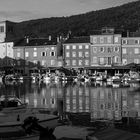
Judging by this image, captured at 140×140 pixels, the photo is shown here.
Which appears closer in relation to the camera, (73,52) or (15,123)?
(15,123)

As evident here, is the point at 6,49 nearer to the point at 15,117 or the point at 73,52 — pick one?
the point at 73,52

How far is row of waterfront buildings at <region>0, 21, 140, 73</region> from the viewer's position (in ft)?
331

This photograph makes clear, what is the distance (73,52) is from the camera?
10594cm

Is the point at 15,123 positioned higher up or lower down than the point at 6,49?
lower down

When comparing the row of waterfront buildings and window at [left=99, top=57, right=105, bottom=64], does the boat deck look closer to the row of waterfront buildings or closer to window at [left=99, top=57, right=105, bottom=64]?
the row of waterfront buildings

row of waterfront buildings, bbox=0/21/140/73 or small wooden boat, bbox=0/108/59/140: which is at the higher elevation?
row of waterfront buildings, bbox=0/21/140/73

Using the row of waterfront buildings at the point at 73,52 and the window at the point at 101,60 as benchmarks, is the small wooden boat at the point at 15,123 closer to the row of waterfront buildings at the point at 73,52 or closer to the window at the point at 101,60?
the row of waterfront buildings at the point at 73,52

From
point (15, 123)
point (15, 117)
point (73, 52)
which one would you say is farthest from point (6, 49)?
point (15, 123)

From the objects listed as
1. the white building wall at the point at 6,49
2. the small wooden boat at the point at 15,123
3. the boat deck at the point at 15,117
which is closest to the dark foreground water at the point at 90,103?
the boat deck at the point at 15,117

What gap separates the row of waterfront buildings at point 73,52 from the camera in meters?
101

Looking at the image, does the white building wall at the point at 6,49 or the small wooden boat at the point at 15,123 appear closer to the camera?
the small wooden boat at the point at 15,123

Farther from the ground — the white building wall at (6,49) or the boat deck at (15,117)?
the white building wall at (6,49)

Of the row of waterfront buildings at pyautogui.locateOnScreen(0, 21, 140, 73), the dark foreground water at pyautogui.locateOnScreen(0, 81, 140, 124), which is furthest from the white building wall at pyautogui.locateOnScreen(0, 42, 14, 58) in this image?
the dark foreground water at pyautogui.locateOnScreen(0, 81, 140, 124)

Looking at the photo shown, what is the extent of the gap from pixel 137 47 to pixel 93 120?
80014mm
